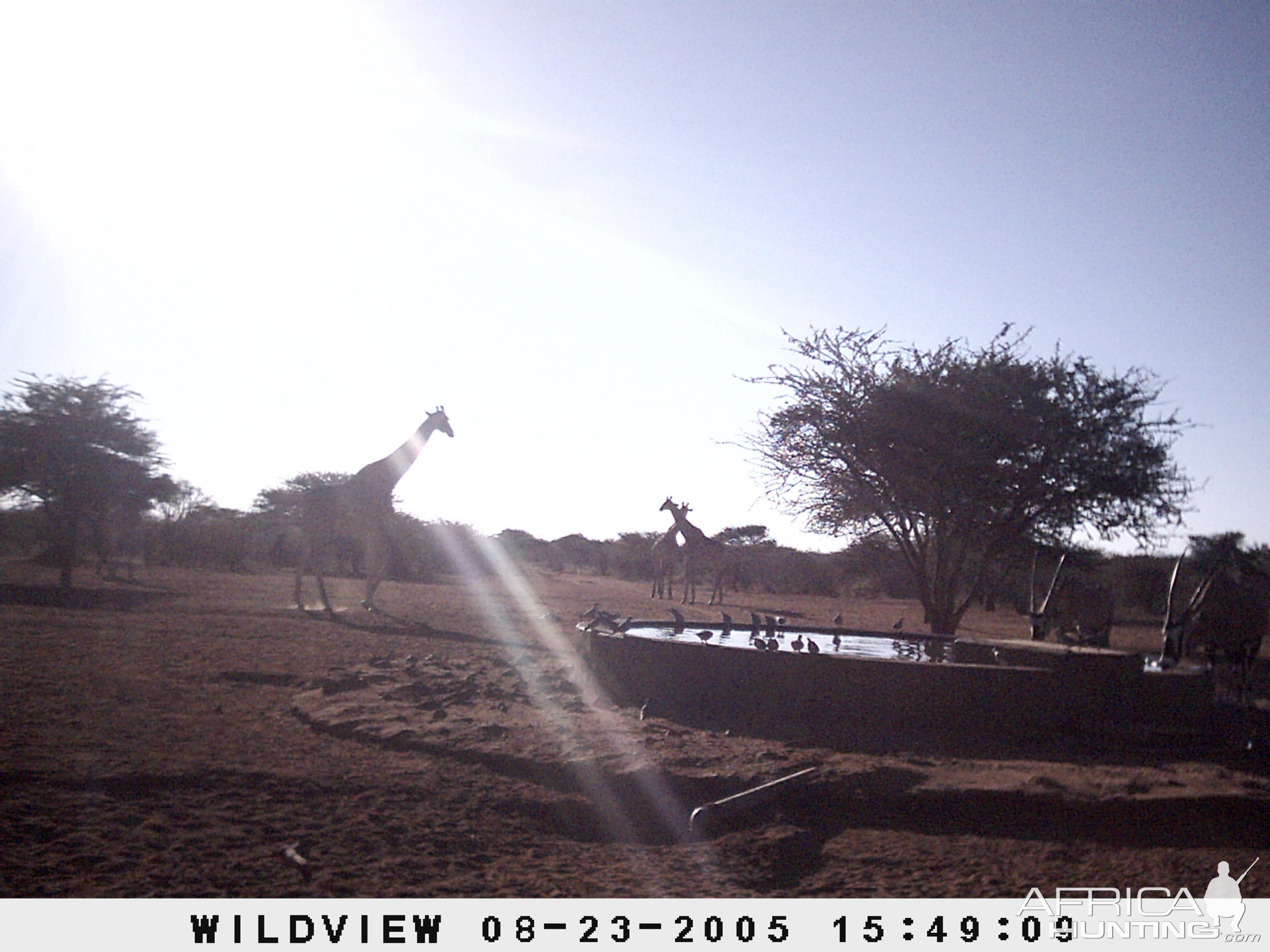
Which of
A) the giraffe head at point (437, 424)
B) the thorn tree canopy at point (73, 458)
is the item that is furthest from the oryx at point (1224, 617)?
the thorn tree canopy at point (73, 458)

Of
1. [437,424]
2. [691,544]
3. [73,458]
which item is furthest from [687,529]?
[73,458]

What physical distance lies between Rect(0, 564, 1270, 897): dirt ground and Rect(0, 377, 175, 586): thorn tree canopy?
1488cm

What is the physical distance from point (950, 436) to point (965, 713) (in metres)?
7.42

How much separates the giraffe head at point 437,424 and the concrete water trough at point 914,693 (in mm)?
12228

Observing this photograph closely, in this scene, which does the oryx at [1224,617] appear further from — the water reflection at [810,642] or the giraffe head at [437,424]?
the giraffe head at [437,424]

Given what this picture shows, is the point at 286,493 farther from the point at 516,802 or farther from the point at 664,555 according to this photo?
the point at 516,802

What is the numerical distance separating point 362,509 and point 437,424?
7.93ft

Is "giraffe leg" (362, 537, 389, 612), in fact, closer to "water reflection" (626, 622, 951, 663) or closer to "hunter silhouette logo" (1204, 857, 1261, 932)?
"water reflection" (626, 622, 951, 663)

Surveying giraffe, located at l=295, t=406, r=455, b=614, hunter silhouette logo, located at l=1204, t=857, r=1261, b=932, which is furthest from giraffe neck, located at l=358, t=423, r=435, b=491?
hunter silhouette logo, located at l=1204, t=857, r=1261, b=932

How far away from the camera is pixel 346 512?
19.4 metres

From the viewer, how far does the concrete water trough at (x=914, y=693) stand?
24.8 ft
